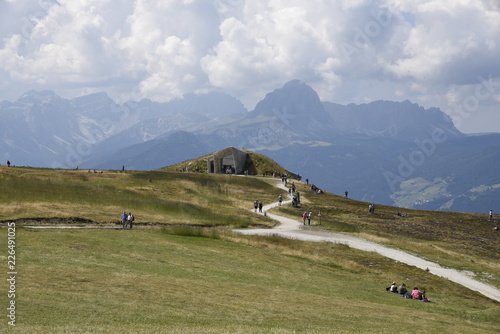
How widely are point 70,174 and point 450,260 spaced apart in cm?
7040

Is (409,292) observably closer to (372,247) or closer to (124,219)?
(372,247)

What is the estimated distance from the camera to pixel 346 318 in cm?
2109

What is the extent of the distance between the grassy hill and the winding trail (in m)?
2.08

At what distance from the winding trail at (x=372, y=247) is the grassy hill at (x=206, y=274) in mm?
2075

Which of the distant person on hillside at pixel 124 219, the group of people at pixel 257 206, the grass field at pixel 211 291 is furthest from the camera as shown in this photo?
the group of people at pixel 257 206

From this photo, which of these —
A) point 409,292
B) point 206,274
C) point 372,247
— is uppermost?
point 372,247

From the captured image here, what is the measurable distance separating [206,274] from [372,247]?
1053 inches

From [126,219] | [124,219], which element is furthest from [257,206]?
[124,219]

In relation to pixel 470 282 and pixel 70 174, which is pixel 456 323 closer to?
pixel 470 282

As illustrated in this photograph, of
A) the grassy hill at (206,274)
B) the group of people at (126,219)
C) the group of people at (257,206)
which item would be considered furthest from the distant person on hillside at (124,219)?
the group of people at (257,206)

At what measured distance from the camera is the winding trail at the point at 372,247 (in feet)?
121

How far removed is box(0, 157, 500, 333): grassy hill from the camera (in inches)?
704

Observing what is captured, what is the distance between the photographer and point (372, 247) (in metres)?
49.3

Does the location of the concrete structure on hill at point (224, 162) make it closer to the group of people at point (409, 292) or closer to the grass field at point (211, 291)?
the grass field at point (211, 291)
